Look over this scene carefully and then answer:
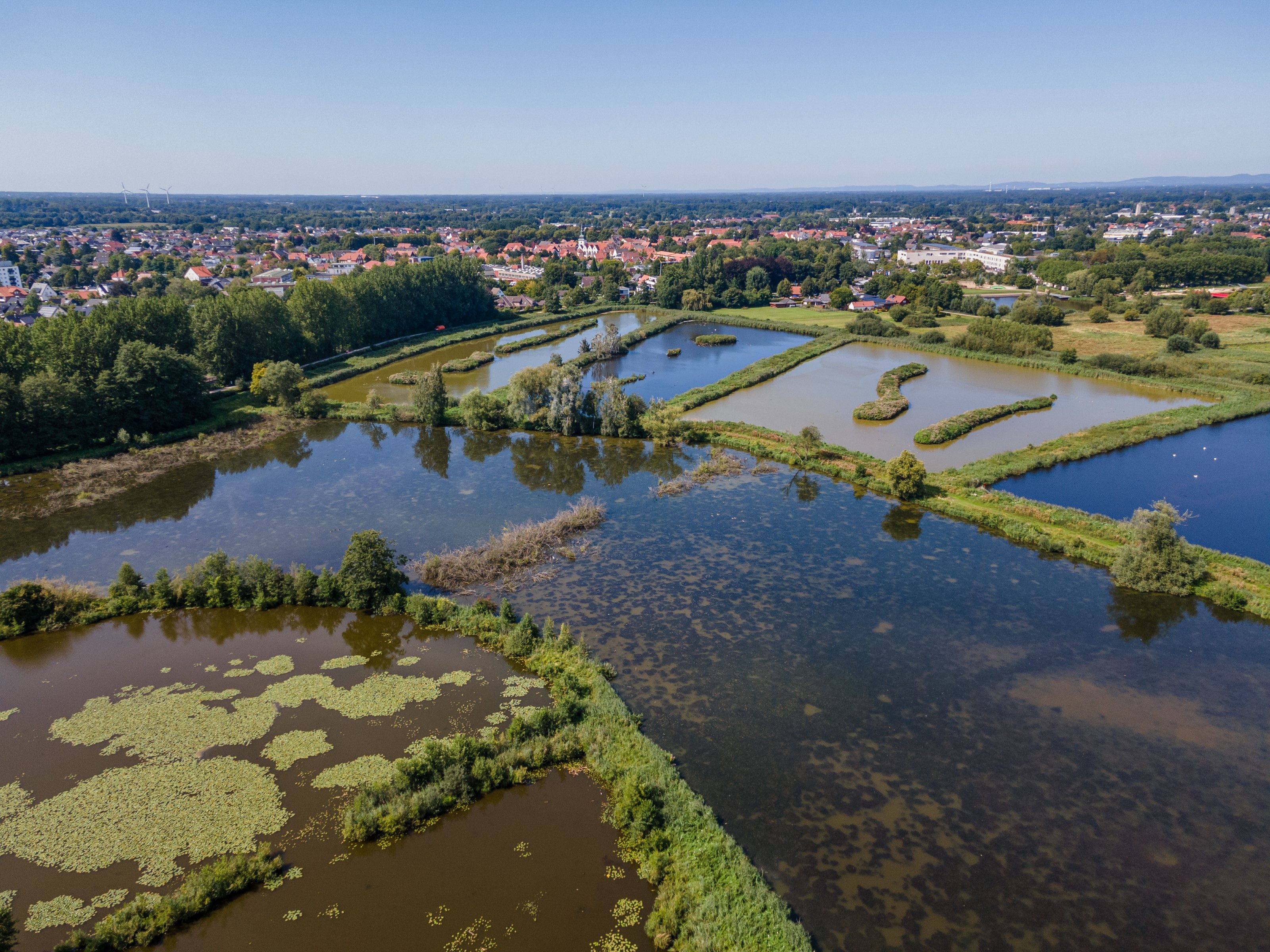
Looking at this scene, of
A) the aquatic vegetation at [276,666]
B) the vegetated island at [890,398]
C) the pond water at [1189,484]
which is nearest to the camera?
Result: the aquatic vegetation at [276,666]

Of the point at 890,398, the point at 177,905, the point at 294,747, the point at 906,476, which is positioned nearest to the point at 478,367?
the point at 890,398

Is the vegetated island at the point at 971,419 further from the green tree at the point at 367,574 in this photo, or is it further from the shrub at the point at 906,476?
the green tree at the point at 367,574

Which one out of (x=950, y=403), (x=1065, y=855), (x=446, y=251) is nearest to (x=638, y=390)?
(x=950, y=403)

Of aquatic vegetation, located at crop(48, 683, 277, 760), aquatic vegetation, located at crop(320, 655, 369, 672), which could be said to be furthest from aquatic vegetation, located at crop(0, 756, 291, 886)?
aquatic vegetation, located at crop(320, 655, 369, 672)

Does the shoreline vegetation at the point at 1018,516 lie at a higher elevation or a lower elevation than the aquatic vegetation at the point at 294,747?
higher

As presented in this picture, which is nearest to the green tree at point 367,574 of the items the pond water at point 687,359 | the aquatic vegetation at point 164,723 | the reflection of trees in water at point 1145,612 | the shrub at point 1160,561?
the aquatic vegetation at point 164,723

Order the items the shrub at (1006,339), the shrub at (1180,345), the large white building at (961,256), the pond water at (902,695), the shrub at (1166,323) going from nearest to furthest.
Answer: the pond water at (902,695) → the shrub at (1180,345) → the shrub at (1006,339) → the shrub at (1166,323) → the large white building at (961,256)

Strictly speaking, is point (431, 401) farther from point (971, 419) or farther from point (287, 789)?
point (971, 419)
